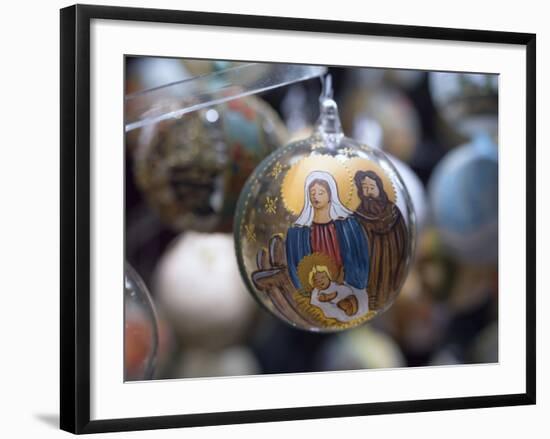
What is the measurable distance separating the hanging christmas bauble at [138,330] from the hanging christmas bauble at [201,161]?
29 centimetres

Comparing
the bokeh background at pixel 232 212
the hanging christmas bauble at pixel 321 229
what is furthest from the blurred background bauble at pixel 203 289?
the hanging christmas bauble at pixel 321 229

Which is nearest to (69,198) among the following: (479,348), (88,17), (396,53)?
(88,17)

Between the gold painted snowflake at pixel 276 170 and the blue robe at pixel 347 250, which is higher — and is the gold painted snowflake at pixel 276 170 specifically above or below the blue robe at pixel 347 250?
above

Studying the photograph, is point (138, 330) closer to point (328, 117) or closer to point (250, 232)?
point (250, 232)

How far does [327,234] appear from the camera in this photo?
4.65 meters

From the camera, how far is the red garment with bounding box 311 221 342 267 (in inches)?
183

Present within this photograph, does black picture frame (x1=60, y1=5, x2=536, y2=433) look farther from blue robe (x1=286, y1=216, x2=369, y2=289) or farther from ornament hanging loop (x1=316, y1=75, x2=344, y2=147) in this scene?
blue robe (x1=286, y1=216, x2=369, y2=289)

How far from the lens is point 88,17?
4562mm

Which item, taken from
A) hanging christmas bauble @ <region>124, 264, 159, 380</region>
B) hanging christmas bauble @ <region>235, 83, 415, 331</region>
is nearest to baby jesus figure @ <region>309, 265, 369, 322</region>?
hanging christmas bauble @ <region>235, 83, 415, 331</region>

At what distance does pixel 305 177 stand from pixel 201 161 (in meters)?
0.44

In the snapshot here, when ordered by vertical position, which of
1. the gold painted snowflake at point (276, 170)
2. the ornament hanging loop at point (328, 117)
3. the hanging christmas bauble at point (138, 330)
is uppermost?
the ornament hanging loop at point (328, 117)

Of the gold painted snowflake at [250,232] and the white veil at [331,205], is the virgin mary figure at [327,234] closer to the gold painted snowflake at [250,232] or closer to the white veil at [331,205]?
the white veil at [331,205]

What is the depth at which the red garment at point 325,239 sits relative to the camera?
4.64 meters

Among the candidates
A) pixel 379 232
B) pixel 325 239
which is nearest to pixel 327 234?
pixel 325 239
